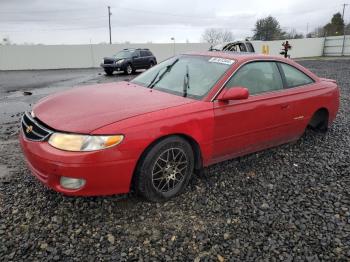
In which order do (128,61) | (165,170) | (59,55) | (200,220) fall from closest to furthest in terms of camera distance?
(200,220), (165,170), (128,61), (59,55)

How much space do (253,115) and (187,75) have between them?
971mm

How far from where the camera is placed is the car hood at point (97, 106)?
3.12 metres

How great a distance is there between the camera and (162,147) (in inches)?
132

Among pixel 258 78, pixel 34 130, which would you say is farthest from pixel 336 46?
pixel 34 130

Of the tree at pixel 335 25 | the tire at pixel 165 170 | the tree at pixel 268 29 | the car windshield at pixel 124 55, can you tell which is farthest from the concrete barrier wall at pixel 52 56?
the tree at pixel 335 25

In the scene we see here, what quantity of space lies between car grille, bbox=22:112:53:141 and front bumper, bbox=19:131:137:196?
2.6 inches

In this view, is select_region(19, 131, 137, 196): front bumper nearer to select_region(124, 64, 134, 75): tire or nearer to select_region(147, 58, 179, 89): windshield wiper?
select_region(147, 58, 179, 89): windshield wiper

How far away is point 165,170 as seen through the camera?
3.47 metres

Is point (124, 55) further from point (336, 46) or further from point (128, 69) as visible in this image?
point (336, 46)

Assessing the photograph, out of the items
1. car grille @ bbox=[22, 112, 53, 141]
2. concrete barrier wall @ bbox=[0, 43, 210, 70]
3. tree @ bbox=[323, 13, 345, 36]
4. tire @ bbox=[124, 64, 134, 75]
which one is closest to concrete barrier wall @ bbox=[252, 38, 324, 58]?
concrete barrier wall @ bbox=[0, 43, 210, 70]

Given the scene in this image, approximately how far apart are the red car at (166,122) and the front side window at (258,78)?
1cm

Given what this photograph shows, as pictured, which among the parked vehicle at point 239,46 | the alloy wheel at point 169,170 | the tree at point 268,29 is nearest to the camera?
the alloy wheel at point 169,170

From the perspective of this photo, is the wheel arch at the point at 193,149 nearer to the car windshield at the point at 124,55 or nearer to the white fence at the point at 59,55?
the car windshield at the point at 124,55

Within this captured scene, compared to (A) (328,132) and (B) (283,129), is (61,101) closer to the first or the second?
(B) (283,129)
